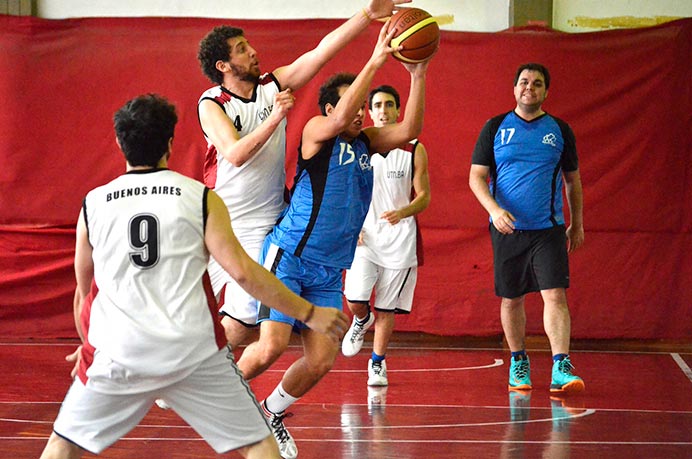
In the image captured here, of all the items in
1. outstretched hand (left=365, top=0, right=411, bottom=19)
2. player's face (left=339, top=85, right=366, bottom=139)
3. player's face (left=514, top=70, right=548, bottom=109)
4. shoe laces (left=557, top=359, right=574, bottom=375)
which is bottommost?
shoe laces (left=557, top=359, right=574, bottom=375)

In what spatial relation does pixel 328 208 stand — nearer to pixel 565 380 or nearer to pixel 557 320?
pixel 557 320

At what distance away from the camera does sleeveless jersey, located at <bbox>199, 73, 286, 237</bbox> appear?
4.90 m

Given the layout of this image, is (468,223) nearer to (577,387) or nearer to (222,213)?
(577,387)

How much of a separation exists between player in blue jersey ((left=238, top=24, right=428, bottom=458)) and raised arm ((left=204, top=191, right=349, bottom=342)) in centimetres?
127

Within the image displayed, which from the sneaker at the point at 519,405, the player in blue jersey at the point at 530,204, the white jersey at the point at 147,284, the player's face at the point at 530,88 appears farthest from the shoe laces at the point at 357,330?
the white jersey at the point at 147,284

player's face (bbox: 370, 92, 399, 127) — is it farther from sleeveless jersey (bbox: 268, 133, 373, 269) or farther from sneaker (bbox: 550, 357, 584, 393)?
sleeveless jersey (bbox: 268, 133, 373, 269)

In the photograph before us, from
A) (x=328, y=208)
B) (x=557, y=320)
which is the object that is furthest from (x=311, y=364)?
(x=557, y=320)

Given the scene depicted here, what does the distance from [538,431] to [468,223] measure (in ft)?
13.3

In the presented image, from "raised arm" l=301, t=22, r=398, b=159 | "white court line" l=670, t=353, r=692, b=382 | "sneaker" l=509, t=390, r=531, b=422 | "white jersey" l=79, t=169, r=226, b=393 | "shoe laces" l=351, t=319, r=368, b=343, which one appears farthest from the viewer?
"white court line" l=670, t=353, r=692, b=382

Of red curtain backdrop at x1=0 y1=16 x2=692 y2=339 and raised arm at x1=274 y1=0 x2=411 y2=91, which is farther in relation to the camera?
red curtain backdrop at x1=0 y1=16 x2=692 y2=339

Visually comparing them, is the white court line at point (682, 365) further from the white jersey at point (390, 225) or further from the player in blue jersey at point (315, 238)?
the player in blue jersey at point (315, 238)

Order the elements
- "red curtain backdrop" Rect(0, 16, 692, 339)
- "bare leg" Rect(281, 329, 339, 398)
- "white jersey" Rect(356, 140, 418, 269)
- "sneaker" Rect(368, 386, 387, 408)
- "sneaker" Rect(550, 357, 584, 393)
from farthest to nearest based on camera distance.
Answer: "red curtain backdrop" Rect(0, 16, 692, 339) → "white jersey" Rect(356, 140, 418, 269) → "sneaker" Rect(550, 357, 584, 393) → "sneaker" Rect(368, 386, 387, 408) → "bare leg" Rect(281, 329, 339, 398)

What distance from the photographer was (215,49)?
197 inches

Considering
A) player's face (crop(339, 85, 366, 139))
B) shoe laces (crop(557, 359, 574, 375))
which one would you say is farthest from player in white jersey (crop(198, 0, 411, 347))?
shoe laces (crop(557, 359, 574, 375))
